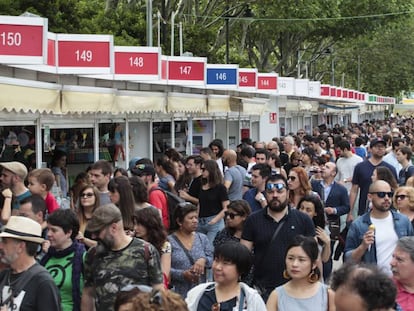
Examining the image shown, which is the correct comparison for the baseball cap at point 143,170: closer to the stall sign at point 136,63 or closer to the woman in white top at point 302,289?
the woman in white top at point 302,289

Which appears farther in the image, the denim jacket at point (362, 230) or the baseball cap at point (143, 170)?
the baseball cap at point (143, 170)

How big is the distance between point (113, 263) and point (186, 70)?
38.0 ft

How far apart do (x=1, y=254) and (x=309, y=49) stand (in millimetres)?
51145

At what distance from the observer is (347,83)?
89.0m

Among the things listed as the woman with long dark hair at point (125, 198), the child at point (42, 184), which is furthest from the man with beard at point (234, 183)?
the woman with long dark hair at point (125, 198)

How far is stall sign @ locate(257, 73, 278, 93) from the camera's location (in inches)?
997

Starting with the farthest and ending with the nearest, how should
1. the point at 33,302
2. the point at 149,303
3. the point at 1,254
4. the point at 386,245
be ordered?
the point at 386,245 → the point at 1,254 → the point at 33,302 → the point at 149,303

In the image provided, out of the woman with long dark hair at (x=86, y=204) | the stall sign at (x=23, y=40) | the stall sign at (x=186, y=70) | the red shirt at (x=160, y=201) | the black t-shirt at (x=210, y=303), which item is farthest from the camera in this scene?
the stall sign at (x=186, y=70)

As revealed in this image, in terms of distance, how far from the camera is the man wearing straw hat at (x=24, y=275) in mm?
5055

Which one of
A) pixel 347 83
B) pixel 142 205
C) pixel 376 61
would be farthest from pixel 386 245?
pixel 347 83

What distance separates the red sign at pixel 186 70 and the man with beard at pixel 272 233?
32.0 feet

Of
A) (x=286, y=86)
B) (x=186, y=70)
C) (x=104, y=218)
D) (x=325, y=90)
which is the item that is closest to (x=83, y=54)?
(x=186, y=70)

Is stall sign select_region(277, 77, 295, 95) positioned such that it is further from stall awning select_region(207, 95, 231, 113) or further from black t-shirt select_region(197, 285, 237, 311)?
black t-shirt select_region(197, 285, 237, 311)

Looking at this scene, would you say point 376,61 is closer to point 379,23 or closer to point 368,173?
point 379,23
